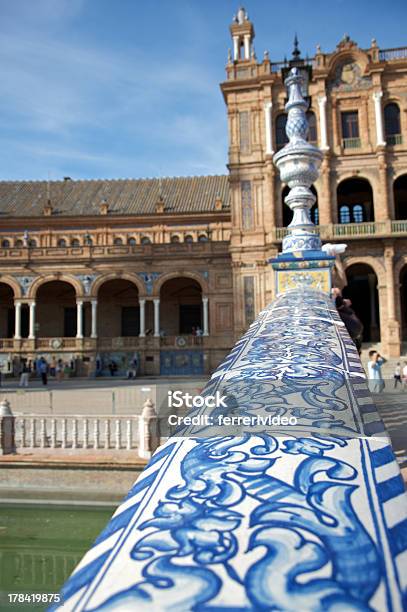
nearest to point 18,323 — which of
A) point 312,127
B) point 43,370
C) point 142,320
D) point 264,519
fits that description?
point 43,370

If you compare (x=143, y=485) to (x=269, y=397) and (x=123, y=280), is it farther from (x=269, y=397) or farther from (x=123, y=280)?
(x=123, y=280)

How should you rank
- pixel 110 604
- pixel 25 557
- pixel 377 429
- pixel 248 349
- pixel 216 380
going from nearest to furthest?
pixel 110 604, pixel 377 429, pixel 216 380, pixel 248 349, pixel 25 557

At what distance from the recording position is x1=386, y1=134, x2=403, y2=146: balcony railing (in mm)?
27405

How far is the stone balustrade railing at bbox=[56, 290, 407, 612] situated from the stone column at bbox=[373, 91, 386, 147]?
1117 inches

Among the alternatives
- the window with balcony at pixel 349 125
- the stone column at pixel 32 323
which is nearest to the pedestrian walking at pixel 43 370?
the stone column at pixel 32 323

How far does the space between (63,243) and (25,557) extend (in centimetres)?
3042

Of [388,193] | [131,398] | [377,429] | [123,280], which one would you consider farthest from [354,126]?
[377,429]

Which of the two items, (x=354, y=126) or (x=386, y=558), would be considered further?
(x=354, y=126)

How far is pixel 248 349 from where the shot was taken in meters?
2.94

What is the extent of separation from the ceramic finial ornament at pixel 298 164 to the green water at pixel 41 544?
529cm

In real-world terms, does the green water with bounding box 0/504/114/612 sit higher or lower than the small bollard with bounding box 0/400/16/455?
lower

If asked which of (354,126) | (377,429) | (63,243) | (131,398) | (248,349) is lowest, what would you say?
(131,398)

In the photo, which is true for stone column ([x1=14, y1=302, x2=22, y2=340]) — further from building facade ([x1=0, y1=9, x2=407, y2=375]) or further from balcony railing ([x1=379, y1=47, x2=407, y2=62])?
balcony railing ([x1=379, y1=47, x2=407, y2=62])

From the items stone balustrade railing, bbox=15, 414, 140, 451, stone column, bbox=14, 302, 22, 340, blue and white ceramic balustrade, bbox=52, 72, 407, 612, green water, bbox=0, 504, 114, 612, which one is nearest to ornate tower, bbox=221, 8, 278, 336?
stone column, bbox=14, 302, 22, 340
